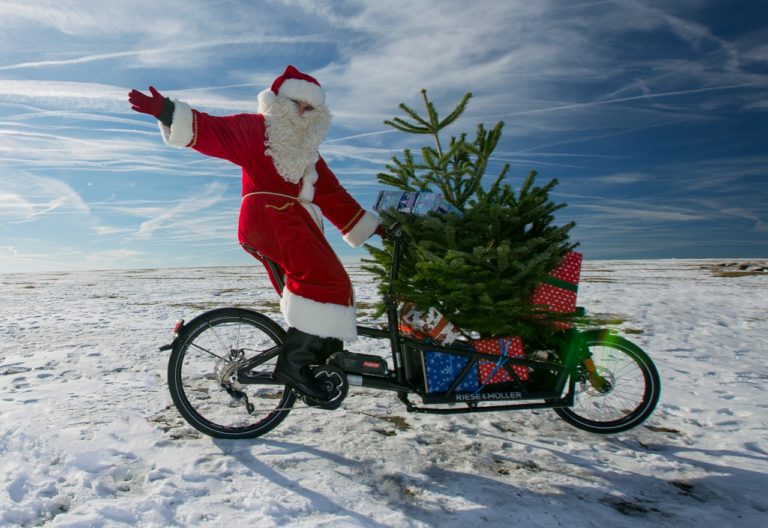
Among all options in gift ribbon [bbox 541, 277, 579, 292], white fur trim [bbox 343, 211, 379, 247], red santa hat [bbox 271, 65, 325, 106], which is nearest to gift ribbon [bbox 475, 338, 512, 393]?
gift ribbon [bbox 541, 277, 579, 292]

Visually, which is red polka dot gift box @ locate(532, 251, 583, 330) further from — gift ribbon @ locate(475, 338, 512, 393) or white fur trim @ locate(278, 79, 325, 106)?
white fur trim @ locate(278, 79, 325, 106)

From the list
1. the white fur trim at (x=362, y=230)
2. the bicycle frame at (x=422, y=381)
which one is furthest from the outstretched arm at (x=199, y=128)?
the white fur trim at (x=362, y=230)

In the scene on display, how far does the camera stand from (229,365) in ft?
12.0

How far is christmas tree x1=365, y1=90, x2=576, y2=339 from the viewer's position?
339cm

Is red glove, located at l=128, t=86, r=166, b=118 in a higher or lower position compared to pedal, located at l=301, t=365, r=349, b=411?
higher

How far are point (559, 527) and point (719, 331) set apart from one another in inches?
279

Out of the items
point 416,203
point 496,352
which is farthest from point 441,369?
point 416,203

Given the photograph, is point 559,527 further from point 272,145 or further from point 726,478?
point 272,145

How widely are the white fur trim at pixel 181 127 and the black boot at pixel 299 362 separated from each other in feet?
4.91

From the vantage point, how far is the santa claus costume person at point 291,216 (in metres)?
3.40

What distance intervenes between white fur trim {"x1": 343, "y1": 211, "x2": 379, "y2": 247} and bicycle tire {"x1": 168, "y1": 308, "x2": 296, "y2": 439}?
0.91m

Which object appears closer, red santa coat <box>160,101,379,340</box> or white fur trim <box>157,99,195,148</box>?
white fur trim <box>157,99,195,148</box>

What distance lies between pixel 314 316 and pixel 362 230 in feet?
2.90

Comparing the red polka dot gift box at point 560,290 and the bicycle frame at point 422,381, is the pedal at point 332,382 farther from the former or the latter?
the red polka dot gift box at point 560,290
